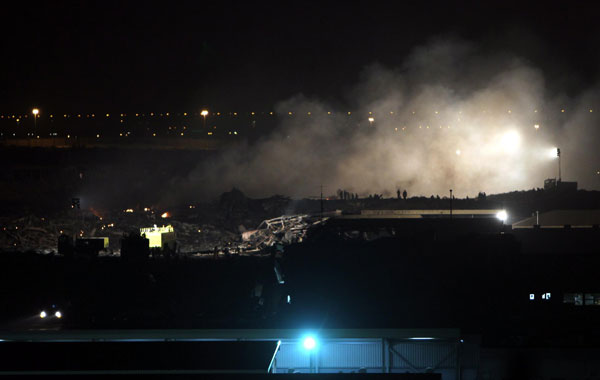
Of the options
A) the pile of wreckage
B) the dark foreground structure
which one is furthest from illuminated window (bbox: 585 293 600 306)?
the pile of wreckage

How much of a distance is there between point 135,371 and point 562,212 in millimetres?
18134

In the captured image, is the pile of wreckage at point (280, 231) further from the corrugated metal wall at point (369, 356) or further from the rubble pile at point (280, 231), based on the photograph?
the corrugated metal wall at point (369, 356)

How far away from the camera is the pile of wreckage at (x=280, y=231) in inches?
851

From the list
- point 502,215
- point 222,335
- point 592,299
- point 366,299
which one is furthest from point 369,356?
point 502,215

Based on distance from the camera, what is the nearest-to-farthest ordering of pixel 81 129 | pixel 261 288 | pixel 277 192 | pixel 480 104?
1. pixel 261 288
2. pixel 277 192
3. pixel 480 104
4. pixel 81 129

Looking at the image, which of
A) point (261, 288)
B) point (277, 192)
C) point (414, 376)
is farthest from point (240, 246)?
point (414, 376)

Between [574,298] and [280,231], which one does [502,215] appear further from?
[280,231]

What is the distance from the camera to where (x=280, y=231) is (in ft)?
73.8

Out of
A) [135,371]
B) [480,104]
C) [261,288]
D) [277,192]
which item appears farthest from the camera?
[480,104]

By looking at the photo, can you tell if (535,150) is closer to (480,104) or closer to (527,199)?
(480,104)

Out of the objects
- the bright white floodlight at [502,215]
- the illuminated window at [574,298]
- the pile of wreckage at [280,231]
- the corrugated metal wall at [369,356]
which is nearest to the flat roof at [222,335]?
the corrugated metal wall at [369,356]

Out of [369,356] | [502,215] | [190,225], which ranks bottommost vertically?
[369,356]

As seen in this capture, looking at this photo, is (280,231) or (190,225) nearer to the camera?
(280,231)

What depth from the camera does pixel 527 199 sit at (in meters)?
26.0
